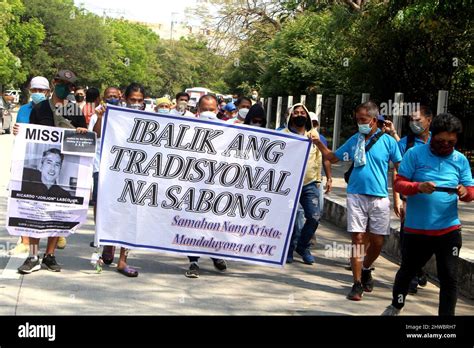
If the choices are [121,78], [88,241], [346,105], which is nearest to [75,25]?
[121,78]

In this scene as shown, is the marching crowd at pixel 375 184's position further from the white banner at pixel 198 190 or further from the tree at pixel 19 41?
the tree at pixel 19 41

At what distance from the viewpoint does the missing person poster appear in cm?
845

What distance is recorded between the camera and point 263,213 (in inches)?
332

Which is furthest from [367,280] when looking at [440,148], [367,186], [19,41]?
[19,41]

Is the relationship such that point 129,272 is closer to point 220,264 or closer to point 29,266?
point 29,266

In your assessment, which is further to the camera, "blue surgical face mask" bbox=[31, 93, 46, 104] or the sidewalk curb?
"blue surgical face mask" bbox=[31, 93, 46, 104]

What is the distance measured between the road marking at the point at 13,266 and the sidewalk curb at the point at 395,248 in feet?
14.8

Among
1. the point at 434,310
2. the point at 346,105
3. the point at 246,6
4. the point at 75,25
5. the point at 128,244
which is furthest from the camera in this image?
the point at 75,25

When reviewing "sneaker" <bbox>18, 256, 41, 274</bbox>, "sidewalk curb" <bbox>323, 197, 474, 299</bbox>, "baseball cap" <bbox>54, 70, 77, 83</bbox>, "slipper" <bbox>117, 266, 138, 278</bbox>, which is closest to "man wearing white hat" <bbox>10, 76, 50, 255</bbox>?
"baseball cap" <bbox>54, 70, 77, 83</bbox>

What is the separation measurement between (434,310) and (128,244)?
2.96 metres

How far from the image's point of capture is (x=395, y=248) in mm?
11164

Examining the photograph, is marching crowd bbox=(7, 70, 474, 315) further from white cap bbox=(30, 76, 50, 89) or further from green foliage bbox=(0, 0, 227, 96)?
green foliage bbox=(0, 0, 227, 96)

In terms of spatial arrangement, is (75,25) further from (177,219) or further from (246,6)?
(177,219)

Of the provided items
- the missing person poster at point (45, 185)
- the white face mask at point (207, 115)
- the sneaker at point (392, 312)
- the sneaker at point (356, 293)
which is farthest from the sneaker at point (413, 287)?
the missing person poster at point (45, 185)
